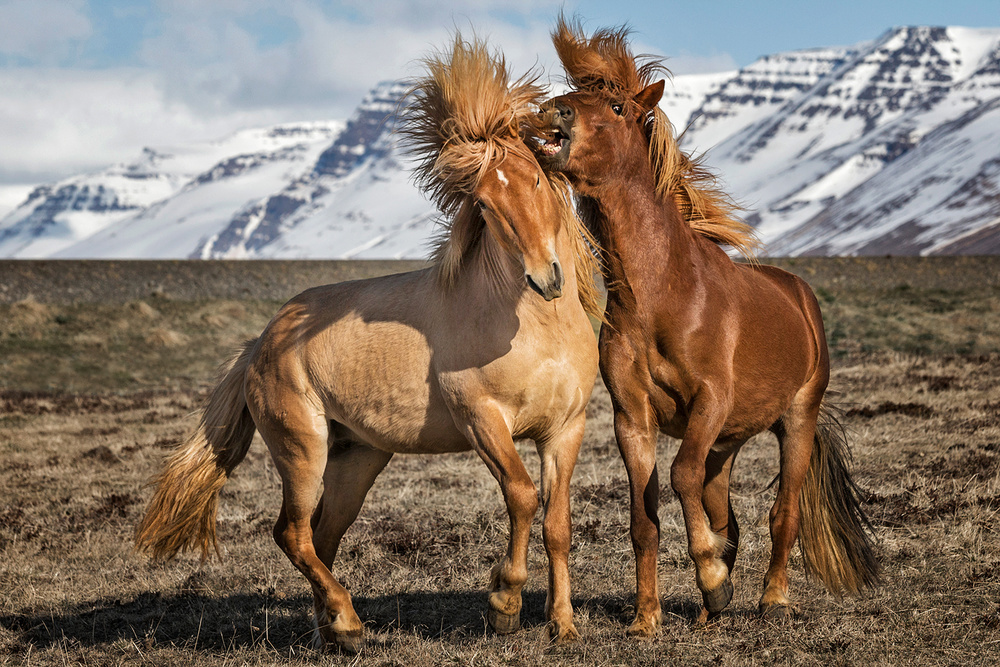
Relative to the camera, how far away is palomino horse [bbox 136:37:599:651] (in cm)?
467

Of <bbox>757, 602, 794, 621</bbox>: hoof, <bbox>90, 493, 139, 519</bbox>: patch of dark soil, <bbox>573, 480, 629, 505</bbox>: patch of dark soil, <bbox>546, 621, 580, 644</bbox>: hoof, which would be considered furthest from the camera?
<bbox>90, 493, 139, 519</bbox>: patch of dark soil

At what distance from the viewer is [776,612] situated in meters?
5.31

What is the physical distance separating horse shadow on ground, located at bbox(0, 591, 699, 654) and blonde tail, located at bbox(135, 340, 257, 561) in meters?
0.52

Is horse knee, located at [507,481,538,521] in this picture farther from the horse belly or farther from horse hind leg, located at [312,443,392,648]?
horse hind leg, located at [312,443,392,648]

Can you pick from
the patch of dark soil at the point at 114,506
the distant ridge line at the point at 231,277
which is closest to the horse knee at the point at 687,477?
the patch of dark soil at the point at 114,506

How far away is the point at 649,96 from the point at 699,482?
2.23m

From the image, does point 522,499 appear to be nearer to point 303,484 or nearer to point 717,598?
point 717,598

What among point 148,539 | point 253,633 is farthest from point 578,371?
point 148,539

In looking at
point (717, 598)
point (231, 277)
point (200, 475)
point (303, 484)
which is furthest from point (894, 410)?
point (231, 277)

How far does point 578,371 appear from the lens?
4805mm

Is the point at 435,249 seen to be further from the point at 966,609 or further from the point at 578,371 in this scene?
the point at 966,609

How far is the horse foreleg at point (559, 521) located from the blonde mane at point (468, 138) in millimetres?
818

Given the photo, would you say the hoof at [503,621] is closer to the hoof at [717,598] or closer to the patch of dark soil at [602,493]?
the hoof at [717,598]

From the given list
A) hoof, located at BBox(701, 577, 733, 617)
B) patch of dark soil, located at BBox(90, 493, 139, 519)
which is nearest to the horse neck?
hoof, located at BBox(701, 577, 733, 617)
